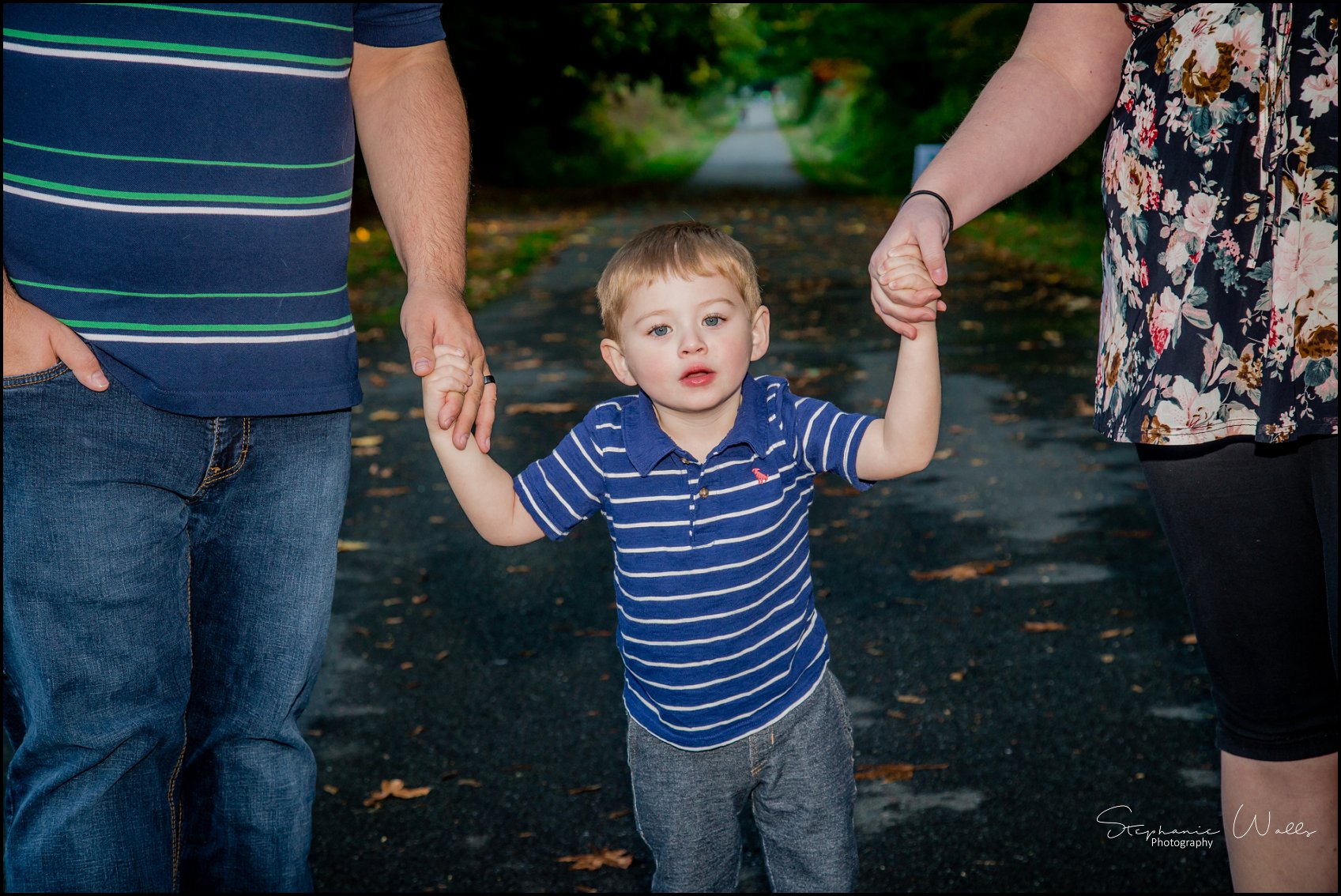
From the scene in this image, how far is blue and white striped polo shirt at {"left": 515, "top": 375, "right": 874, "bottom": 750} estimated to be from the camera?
227 centimetres

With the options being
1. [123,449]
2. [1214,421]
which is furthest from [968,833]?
[123,449]

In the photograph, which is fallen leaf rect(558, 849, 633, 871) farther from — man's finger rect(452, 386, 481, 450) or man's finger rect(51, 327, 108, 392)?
man's finger rect(51, 327, 108, 392)

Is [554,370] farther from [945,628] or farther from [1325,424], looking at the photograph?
[1325,424]

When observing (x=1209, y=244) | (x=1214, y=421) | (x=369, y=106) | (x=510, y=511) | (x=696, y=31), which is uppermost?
(x=696, y=31)

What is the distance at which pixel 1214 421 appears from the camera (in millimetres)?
2000

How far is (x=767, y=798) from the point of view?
7.86 feet

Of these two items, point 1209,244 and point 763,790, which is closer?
point 1209,244

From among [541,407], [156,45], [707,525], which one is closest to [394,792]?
[707,525]

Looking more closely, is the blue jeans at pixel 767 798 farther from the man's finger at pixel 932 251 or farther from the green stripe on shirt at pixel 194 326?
the green stripe on shirt at pixel 194 326

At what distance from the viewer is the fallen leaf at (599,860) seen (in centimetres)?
323

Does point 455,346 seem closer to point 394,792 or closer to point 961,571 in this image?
point 394,792

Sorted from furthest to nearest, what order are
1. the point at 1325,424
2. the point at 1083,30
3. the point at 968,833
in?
the point at 968,833 → the point at 1083,30 → the point at 1325,424

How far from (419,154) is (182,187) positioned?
576 millimetres

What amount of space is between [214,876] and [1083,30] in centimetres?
226
